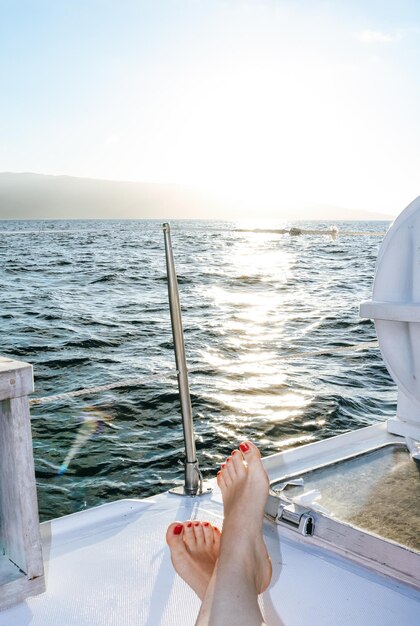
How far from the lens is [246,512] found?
3.63ft

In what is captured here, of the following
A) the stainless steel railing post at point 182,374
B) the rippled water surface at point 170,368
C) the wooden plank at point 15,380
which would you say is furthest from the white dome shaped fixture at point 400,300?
the wooden plank at point 15,380

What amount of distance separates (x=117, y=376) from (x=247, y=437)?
5.30 feet

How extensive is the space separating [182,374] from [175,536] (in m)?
0.38

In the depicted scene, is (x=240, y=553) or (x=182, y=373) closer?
(x=240, y=553)

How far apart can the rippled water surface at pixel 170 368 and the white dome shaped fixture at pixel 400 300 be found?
0.18 meters

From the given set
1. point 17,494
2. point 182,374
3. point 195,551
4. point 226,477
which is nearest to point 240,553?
point 195,551

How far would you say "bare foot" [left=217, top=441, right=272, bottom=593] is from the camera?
1.01 m

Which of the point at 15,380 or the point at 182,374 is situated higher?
the point at 15,380

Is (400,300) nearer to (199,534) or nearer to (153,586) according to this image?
(199,534)

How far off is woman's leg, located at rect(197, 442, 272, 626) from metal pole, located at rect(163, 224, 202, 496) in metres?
0.17

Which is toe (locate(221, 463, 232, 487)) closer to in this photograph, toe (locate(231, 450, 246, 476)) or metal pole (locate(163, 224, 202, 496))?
toe (locate(231, 450, 246, 476))

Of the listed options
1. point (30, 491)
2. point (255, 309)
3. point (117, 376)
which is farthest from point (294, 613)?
point (255, 309)

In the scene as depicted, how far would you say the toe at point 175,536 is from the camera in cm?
108

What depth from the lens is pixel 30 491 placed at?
3.23ft
